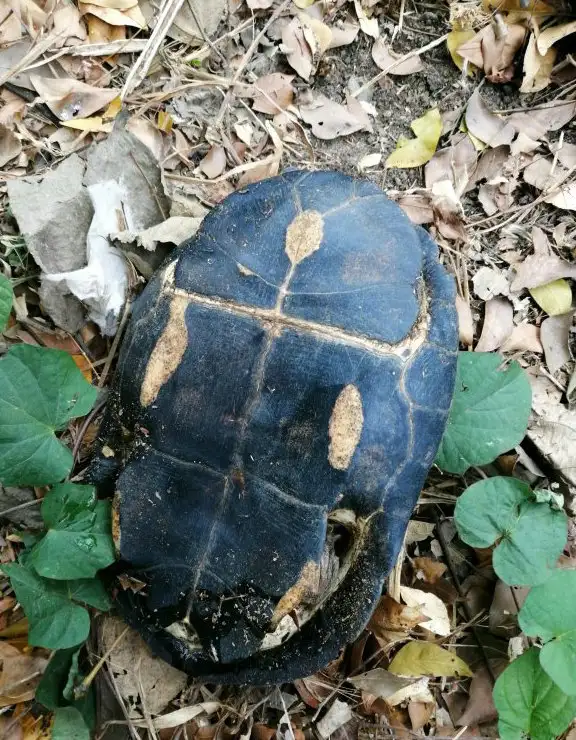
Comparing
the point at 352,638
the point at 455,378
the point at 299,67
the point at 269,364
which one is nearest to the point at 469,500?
the point at 455,378

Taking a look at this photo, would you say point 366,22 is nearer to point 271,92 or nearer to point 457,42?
point 457,42

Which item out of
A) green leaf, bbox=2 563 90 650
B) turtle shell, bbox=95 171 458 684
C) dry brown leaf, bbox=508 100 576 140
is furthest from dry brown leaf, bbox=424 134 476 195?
green leaf, bbox=2 563 90 650

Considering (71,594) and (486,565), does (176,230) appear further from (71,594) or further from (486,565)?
(486,565)

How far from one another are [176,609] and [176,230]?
1401mm

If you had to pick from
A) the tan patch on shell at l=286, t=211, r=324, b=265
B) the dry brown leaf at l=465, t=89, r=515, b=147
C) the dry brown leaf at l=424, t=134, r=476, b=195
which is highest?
the tan patch on shell at l=286, t=211, r=324, b=265

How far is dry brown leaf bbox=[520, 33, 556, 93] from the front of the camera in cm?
297

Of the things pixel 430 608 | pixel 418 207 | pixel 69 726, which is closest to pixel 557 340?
pixel 418 207

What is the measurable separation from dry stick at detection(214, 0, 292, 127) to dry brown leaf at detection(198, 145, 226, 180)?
126mm

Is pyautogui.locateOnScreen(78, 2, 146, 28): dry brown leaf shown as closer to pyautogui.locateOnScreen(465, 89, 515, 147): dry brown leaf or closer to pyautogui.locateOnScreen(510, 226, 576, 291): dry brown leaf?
pyautogui.locateOnScreen(465, 89, 515, 147): dry brown leaf

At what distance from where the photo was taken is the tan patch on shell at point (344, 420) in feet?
7.23

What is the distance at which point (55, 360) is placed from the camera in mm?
2354

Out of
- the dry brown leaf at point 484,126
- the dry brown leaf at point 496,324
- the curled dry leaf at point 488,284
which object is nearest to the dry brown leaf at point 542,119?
the dry brown leaf at point 484,126

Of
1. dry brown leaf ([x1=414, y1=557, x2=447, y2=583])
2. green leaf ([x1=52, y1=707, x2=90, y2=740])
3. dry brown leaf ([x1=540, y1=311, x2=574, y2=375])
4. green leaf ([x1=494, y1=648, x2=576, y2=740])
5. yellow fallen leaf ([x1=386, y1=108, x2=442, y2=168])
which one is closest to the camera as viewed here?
green leaf ([x1=494, y1=648, x2=576, y2=740])

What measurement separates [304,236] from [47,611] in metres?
1.52
